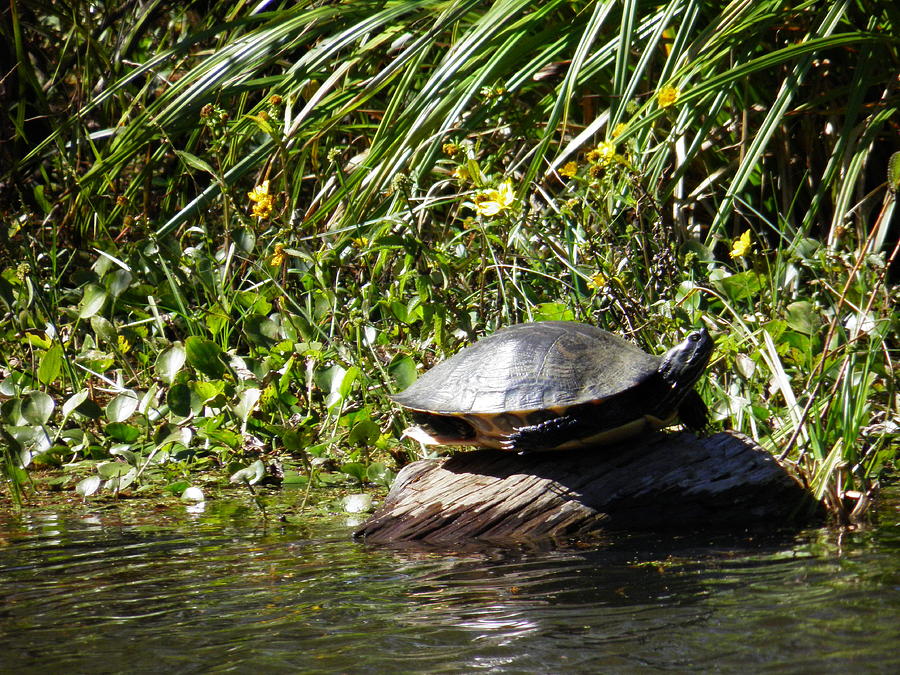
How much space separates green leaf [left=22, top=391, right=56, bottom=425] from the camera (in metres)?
3.23

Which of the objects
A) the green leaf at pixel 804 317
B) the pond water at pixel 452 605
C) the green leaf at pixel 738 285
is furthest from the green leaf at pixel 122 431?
the green leaf at pixel 804 317

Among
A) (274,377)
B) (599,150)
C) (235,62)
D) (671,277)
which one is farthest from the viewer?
(235,62)

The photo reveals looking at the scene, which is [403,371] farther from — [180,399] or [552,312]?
[180,399]

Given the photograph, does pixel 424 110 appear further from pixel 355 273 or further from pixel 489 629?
pixel 489 629

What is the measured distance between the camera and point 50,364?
3.46 metres

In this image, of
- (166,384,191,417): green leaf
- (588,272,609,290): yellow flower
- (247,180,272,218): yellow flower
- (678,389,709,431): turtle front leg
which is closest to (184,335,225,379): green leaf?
(166,384,191,417): green leaf

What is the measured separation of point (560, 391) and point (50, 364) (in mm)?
1893

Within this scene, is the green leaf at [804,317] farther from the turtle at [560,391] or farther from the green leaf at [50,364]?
the green leaf at [50,364]

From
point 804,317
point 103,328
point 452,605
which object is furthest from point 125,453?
point 804,317

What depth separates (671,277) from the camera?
11.0 feet

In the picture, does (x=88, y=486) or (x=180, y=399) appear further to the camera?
(x=180, y=399)

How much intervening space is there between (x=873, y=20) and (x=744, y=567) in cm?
249

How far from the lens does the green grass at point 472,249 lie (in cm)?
316

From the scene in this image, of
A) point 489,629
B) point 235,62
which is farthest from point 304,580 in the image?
point 235,62
